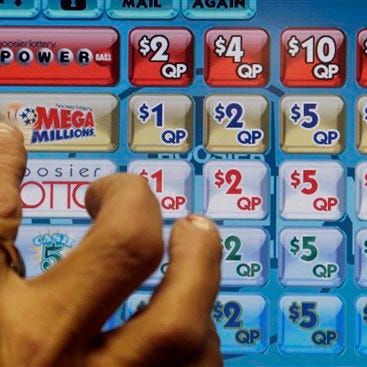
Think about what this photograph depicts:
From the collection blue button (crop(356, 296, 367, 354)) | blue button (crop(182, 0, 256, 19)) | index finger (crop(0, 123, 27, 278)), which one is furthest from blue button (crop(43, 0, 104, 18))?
index finger (crop(0, 123, 27, 278))

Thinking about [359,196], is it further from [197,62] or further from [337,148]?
[197,62]

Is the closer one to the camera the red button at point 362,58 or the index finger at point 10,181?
the index finger at point 10,181

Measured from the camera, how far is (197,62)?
36.6 inches

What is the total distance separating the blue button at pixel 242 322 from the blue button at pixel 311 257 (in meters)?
0.04

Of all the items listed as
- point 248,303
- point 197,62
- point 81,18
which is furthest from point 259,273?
point 81,18

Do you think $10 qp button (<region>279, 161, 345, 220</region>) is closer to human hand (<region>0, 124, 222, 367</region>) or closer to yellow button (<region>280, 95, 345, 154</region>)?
yellow button (<region>280, 95, 345, 154</region>)

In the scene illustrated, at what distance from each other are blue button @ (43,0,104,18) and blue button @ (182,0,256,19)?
0.10 metres

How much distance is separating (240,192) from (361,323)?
20 centimetres

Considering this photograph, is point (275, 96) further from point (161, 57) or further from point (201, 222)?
point (201, 222)

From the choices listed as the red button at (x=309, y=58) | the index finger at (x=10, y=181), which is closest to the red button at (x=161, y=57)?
the red button at (x=309, y=58)

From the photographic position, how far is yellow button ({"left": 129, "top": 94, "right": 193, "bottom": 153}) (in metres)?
0.91

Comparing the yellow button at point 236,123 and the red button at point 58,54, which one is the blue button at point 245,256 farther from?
the red button at point 58,54

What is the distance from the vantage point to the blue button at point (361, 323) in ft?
2.97

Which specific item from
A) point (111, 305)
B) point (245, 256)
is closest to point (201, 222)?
point (111, 305)
